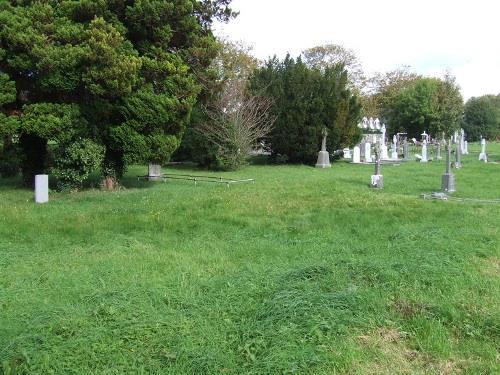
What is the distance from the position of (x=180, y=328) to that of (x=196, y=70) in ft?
36.5

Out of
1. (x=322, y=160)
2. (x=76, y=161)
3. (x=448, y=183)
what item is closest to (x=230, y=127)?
(x=322, y=160)

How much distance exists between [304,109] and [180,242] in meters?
17.8

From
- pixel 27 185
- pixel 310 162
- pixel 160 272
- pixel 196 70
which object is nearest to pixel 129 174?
pixel 27 185

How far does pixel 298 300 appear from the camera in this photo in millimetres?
4242

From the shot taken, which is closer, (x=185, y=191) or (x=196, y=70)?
(x=185, y=191)

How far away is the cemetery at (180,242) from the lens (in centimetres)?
356

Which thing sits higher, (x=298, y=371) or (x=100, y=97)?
(x=100, y=97)

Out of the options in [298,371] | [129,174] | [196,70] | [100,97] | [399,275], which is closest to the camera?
[298,371]

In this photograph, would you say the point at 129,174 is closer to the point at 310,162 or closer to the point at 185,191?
the point at 185,191

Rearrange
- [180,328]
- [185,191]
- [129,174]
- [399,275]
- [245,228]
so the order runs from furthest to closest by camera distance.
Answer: [129,174]
[185,191]
[245,228]
[399,275]
[180,328]

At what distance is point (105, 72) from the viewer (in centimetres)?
1112

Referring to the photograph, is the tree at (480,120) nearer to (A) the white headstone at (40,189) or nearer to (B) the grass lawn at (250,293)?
(B) the grass lawn at (250,293)

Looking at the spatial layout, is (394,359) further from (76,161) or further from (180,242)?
(76,161)

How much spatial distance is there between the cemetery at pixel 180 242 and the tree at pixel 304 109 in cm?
662
